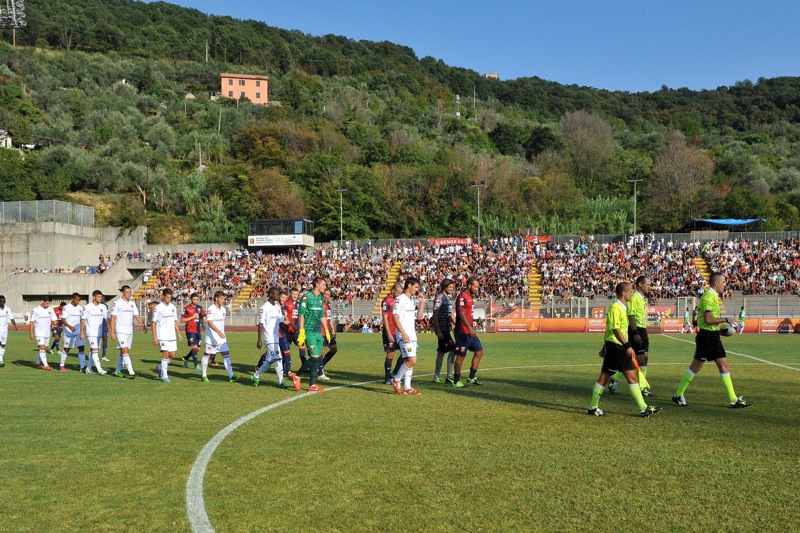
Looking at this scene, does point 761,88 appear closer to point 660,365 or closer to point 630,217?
point 630,217

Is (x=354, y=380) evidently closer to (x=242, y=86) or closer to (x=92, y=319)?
(x=92, y=319)

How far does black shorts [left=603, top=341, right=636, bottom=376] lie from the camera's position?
9500mm

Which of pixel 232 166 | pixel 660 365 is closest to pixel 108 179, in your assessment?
pixel 232 166

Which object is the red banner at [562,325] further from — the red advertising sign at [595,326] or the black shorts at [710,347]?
the black shorts at [710,347]

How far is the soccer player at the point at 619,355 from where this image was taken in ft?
31.2

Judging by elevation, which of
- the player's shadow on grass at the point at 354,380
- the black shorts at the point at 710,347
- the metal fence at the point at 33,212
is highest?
the metal fence at the point at 33,212

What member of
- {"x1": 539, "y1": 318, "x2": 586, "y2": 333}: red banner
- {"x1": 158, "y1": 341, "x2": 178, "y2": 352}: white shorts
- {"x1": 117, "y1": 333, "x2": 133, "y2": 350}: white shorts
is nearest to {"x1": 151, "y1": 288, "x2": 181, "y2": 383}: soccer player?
{"x1": 158, "y1": 341, "x2": 178, "y2": 352}: white shorts

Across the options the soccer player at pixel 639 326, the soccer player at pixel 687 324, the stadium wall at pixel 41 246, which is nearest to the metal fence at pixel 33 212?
the stadium wall at pixel 41 246

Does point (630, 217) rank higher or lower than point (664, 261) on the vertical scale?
higher

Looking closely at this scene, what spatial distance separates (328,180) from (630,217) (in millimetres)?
35854

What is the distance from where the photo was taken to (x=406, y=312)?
11.9 m

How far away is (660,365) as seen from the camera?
17.8m

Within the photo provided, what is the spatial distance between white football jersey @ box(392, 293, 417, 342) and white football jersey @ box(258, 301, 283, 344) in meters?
3.37

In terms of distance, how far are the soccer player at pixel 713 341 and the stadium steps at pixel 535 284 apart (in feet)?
107
